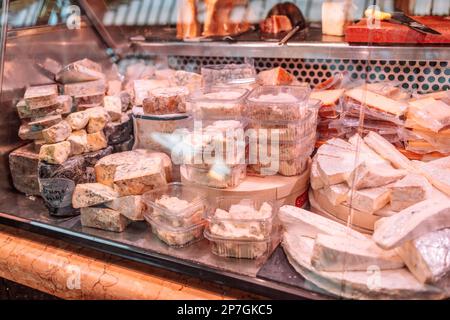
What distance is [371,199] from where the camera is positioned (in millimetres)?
1461

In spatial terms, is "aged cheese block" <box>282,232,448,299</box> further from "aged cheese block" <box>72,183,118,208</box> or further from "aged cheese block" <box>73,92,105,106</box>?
"aged cheese block" <box>73,92,105,106</box>

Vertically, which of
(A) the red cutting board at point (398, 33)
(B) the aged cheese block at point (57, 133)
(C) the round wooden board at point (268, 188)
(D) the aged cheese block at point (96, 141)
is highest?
(A) the red cutting board at point (398, 33)

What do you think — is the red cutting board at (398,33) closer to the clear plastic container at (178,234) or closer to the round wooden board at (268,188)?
the round wooden board at (268,188)

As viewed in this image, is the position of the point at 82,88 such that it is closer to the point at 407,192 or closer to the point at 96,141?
the point at 96,141

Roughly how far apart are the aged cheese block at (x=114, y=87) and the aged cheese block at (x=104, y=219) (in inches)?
31.3

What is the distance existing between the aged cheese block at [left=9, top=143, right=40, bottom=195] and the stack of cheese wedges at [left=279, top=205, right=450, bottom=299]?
1.22 m

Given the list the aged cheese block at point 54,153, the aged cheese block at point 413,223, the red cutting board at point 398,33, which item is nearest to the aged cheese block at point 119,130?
the aged cheese block at point 54,153

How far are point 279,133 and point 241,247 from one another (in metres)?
0.45

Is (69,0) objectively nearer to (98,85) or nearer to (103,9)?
(103,9)

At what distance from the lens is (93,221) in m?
1.72

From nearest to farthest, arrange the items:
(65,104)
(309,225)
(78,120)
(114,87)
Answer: (309,225) → (78,120) → (65,104) → (114,87)

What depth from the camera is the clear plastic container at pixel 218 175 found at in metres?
1.62

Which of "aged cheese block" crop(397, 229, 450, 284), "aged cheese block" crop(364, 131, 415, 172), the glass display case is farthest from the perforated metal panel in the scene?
"aged cheese block" crop(397, 229, 450, 284)

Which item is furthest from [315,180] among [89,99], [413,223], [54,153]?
[89,99]
